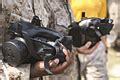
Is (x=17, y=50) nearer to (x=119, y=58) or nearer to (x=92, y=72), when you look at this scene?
(x=92, y=72)

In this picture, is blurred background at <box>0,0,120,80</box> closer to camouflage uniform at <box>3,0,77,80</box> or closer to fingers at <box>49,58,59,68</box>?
camouflage uniform at <box>3,0,77,80</box>

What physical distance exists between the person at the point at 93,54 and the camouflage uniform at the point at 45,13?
249 mm

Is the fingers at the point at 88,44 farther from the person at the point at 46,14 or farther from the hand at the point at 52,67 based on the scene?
the hand at the point at 52,67

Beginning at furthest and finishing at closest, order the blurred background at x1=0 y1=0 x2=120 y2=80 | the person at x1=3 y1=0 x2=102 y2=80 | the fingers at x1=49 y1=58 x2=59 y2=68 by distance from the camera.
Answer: the blurred background at x1=0 y1=0 x2=120 y2=80 → the person at x1=3 y1=0 x2=102 y2=80 → the fingers at x1=49 y1=58 x2=59 y2=68

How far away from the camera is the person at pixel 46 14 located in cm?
156

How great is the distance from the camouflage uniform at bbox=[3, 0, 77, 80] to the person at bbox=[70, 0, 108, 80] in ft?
0.82

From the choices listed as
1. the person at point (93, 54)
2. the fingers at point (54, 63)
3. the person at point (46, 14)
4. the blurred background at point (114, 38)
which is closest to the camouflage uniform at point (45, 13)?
the person at point (46, 14)

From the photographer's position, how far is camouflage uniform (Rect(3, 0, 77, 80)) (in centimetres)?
156

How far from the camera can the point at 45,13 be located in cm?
177

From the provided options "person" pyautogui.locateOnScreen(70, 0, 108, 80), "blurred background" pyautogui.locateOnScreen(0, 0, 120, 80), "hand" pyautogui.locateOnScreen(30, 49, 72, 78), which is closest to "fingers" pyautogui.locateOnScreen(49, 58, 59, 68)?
"hand" pyautogui.locateOnScreen(30, 49, 72, 78)

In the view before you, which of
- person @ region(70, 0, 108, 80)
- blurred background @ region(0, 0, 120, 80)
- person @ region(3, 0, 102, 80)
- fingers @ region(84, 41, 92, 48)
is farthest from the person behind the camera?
blurred background @ region(0, 0, 120, 80)

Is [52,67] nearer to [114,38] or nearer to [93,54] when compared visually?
[93,54]

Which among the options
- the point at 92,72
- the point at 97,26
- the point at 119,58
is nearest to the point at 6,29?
the point at 97,26

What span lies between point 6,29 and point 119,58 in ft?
10.9
